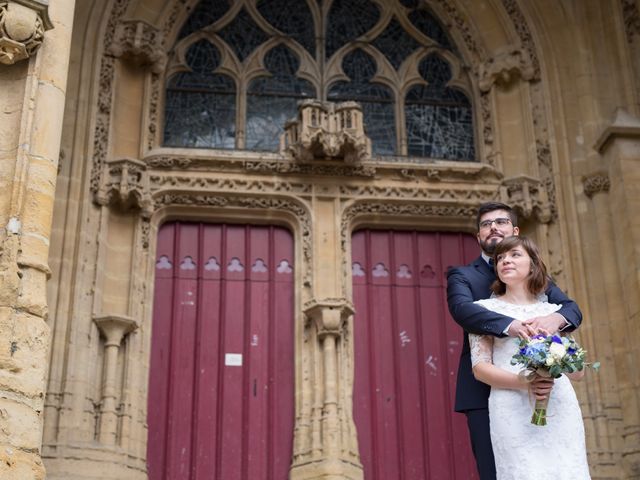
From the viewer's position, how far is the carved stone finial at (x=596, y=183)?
9359 millimetres

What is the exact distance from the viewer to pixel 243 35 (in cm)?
1055

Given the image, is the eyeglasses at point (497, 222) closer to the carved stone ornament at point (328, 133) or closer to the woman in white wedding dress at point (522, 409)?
Result: the woman in white wedding dress at point (522, 409)

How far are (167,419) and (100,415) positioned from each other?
2.35 ft

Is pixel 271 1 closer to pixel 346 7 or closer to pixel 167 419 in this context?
pixel 346 7

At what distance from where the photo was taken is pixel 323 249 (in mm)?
9320

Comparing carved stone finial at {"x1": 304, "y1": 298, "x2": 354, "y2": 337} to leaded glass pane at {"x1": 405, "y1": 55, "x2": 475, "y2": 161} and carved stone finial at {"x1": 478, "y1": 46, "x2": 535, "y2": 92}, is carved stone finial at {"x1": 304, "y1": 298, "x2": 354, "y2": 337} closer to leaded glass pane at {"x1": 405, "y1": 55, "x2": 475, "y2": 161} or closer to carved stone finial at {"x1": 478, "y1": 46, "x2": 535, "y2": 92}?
leaded glass pane at {"x1": 405, "y1": 55, "x2": 475, "y2": 161}

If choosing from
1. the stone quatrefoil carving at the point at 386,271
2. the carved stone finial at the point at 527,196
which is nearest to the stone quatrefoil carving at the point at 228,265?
the stone quatrefoil carving at the point at 386,271

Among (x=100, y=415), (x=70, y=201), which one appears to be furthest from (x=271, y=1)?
(x=100, y=415)

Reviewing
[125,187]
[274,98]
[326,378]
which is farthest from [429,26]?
[326,378]

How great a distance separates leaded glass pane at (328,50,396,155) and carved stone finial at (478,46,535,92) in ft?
3.41

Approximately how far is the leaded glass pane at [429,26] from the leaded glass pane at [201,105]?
2220mm

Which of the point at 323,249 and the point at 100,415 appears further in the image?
the point at 323,249

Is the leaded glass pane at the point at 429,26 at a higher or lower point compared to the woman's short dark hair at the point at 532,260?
higher

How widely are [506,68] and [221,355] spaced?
420 cm
